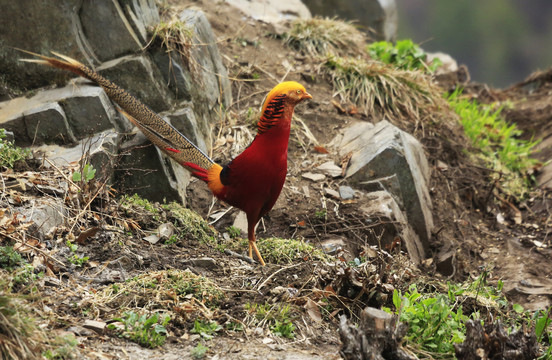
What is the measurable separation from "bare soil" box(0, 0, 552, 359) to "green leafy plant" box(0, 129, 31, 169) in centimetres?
14

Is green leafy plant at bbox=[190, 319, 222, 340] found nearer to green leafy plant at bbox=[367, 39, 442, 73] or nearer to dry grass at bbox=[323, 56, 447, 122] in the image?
dry grass at bbox=[323, 56, 447, 122]

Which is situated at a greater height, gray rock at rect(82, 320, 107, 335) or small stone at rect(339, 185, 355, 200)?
small stone at rect(339, 185, 355, 200)

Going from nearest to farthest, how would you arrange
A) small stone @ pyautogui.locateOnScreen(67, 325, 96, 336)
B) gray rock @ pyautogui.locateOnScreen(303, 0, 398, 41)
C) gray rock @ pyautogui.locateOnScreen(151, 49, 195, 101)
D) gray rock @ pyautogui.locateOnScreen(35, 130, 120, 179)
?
1. small stone @ pyautogui.locateOnScreen(67, 325, 96, 336)
2. gray rock @ pyautogui.locateOnScreen(35, 130, 120, 179)
3. gray rock @ pyautogui.locateOnScreen(151, 49, 195, 101)
4. gray rock @ pyautogui.locateOnScreen(303, 0, 398, 41)

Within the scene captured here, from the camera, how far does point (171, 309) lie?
9.49 ft

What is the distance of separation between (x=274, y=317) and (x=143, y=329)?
666 mm

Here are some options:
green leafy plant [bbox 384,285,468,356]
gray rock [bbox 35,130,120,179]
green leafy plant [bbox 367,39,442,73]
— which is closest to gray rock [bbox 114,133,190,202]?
gray rock [bbox 35,130,120,179]

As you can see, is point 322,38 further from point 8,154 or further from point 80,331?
point 80,331

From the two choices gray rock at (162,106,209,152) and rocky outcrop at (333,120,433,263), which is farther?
rocky outcrop at (333,120,433,263)

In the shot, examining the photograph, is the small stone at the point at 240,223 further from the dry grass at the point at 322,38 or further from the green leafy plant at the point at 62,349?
the dry grass at the point at 322,38

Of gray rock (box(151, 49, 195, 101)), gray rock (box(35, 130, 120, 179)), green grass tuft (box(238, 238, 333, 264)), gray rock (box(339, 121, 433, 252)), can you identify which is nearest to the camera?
green grass tuft (box(238, 238, 333, 264))

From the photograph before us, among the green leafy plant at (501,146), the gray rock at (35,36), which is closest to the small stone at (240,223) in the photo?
the gray rock at (35,36)

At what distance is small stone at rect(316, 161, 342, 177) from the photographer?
5289mm

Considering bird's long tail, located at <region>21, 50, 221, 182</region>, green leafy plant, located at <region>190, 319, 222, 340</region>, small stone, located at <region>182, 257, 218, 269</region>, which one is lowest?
green leafy plant, located at <region>190, 319, 222, 340</region>

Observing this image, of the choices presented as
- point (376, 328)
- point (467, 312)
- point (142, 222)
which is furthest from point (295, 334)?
point (142, 222)
